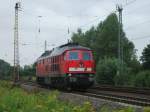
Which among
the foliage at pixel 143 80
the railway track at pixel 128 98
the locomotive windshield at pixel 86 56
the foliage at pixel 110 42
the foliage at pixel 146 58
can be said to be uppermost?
the foliage at pixel 110 42

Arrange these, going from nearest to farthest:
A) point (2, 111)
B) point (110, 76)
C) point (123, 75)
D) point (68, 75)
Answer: point (2, 111) < point (68, 75) < point (123, 75) < point (110, 76)

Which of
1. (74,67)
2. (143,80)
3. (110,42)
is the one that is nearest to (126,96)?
(74,67)

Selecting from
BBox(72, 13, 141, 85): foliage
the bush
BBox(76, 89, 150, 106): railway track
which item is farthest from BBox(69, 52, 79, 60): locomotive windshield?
BBox(72, 13, 141, 85): foliage

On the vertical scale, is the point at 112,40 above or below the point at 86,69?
above

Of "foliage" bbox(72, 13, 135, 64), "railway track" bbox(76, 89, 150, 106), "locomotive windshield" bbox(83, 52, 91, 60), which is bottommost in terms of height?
"railway track" bbox(76, 89, 150, 106)

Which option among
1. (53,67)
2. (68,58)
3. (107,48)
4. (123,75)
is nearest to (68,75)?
(68,58)

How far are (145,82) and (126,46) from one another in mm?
48809

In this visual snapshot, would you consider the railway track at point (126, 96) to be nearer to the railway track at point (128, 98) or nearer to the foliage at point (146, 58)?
the railway track at point (128, 98)

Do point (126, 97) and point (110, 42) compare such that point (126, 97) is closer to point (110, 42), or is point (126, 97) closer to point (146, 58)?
point (146, 58)

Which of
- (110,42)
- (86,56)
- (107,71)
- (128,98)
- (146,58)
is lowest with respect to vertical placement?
(128,98)

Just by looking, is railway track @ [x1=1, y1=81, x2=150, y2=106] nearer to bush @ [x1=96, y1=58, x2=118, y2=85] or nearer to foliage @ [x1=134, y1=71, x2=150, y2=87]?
foliage @ [x1=134, y1=71, x2=150, y2=87]

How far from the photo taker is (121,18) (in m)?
51.0

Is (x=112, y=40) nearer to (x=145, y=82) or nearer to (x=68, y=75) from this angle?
(x=145, y=82)

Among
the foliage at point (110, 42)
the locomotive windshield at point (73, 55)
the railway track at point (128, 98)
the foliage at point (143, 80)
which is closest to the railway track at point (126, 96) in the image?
the railway track at point (128, 98)
